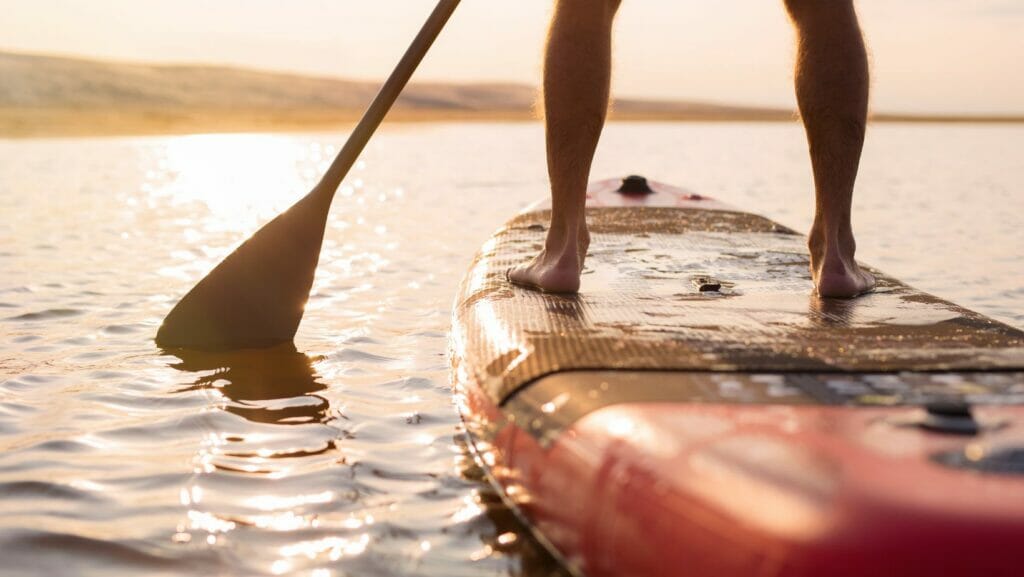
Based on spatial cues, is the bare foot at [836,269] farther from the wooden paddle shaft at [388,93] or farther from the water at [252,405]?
the wooden paddle shaft at [388,93]

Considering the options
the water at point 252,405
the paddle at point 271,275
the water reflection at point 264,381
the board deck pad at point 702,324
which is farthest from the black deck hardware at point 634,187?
the water reflection at point 264,381

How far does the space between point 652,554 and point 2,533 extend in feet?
4.20

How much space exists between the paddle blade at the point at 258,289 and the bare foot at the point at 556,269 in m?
0.89

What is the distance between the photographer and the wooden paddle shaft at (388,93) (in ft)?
10.1

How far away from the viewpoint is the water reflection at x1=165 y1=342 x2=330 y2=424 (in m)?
2.60

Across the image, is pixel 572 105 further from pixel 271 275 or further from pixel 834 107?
pixel 271 275

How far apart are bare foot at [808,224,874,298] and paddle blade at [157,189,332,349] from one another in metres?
1.55

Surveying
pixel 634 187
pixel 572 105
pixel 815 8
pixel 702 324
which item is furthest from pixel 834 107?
pixel 634 187

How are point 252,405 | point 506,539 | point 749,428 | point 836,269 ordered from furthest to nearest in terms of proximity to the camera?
point 252,405 → point 836,269 → point 506,539 → point 749,428

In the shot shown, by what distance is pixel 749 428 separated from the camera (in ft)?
4.64

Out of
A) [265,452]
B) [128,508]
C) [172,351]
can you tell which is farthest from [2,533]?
[172,351]

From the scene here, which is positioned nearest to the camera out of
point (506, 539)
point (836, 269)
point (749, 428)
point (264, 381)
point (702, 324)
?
point (749, 428)

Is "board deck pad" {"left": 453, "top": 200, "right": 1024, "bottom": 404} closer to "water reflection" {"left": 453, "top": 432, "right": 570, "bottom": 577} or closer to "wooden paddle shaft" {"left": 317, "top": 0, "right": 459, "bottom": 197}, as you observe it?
"water reflection" {"left": 453, "top": 432, "right": 570, "bottom": 577}

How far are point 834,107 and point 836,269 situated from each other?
0.41 metres
